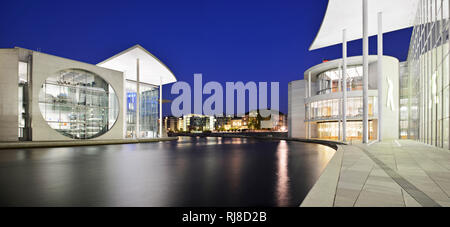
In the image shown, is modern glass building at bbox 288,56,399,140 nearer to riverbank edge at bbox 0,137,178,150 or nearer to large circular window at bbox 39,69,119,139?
riverbank edge at bbox 0,137,178,150

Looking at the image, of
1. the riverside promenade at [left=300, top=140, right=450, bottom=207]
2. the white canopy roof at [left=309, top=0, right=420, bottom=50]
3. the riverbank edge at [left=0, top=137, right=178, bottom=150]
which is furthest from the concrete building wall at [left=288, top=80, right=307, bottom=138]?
the riverside promenade at [left=300, top=140, right=450, bottom=207]

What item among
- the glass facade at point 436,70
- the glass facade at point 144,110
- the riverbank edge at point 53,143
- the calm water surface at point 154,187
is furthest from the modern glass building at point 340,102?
the calm water surface at point 154,187

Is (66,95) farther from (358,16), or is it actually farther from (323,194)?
(358,16)

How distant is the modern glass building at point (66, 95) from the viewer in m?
22.8

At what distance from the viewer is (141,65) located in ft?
115

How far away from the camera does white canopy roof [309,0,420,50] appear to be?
22.5 metres

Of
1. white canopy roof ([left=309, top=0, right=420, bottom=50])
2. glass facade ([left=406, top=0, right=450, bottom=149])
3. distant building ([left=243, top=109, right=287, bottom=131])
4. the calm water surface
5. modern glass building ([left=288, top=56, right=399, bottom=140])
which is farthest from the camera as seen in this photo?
distant building ([left=243, top=109, right=287, bottom=131])

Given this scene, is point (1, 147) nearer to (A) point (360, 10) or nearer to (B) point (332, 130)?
(A) point (360, 10)

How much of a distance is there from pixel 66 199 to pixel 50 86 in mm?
26322

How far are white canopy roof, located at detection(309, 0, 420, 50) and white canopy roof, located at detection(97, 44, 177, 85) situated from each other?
2227cm

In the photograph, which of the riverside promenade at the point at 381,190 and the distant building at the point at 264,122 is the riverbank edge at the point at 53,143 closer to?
the riverside promenade at the point at 381,190

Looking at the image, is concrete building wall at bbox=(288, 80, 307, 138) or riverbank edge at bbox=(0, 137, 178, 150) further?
concrete building wall at bbox=(288, 80, 307, 138)
